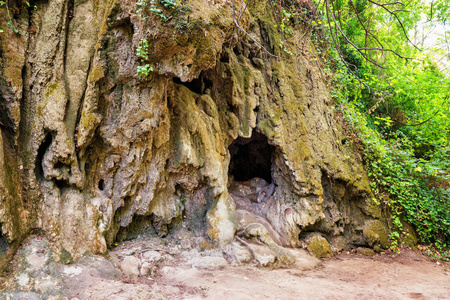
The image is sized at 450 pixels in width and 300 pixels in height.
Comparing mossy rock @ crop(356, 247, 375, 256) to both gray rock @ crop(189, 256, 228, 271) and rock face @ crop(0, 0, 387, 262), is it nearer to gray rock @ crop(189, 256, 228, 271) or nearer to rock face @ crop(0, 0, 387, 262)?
rock face @ crop(0, 0, 387, 262)

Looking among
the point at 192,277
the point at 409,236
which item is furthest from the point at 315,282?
the point at 409,236

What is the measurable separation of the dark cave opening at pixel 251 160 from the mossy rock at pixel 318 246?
2463 millimetres

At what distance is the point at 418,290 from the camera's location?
534 centimetres

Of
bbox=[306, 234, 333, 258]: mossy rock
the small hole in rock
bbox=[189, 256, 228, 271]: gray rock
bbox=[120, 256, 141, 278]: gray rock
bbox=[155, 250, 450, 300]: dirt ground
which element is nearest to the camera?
bbox=[155, 250, 450, 300]: dirt ground

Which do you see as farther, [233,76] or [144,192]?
[233,76]

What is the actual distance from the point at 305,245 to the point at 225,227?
2513 mm

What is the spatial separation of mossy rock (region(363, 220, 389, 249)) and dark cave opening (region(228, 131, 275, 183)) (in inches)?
124

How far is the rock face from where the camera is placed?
4387 millimetres

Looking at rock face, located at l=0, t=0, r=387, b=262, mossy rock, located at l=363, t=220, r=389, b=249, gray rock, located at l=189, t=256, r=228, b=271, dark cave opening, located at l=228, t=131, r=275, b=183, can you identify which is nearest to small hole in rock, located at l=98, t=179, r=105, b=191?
rock face, located at l=0, t=0, r=387, b=262

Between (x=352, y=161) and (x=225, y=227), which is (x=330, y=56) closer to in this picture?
(x=352, y=161)

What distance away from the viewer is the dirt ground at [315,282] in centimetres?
430

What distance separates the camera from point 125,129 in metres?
5.22

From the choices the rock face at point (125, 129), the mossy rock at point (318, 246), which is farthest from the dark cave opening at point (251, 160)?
the mossy rock at point (318, 246)

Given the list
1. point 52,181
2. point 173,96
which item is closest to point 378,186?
point 173,96
